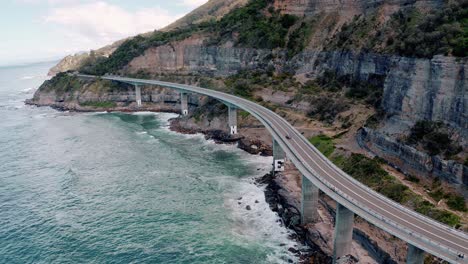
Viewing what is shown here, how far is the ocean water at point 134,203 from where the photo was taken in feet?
168

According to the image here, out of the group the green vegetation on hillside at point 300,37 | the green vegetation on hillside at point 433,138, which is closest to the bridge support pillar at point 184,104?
the green vegetation on hillside at point 300,37

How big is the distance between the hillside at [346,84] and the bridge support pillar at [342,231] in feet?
8.52

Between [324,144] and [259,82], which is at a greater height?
[259,82]

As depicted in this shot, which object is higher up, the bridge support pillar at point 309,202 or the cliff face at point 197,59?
the cliff face at point 197,59

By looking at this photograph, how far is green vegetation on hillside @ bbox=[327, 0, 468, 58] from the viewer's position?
58.1 metres

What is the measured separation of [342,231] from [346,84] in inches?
2163

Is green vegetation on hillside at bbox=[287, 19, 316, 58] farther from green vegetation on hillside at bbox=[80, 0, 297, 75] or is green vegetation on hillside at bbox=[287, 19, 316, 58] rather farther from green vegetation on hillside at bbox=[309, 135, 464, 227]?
green vegetation on hillside at bbox=[309, 135, 464, 227]

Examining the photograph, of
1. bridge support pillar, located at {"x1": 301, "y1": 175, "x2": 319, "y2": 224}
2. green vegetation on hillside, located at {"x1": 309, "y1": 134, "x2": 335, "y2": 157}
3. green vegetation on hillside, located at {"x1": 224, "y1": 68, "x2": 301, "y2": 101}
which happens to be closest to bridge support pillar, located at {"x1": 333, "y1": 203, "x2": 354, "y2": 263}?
bridge support pillar, located at {"x1": 301, "y1": 175, "x2": 319, "y2": 224}

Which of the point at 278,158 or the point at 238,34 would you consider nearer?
the point at 278,158

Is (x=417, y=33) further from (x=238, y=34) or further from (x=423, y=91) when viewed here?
(x=238, y=34)

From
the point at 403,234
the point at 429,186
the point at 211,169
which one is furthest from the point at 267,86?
the point at 403,234

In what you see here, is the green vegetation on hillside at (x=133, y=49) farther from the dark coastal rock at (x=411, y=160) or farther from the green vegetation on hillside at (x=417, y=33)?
the dark coastal rock at (x=411, y=160)

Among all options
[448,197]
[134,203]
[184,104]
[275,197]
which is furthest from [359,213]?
[184,104]

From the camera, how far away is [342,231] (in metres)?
45.7
